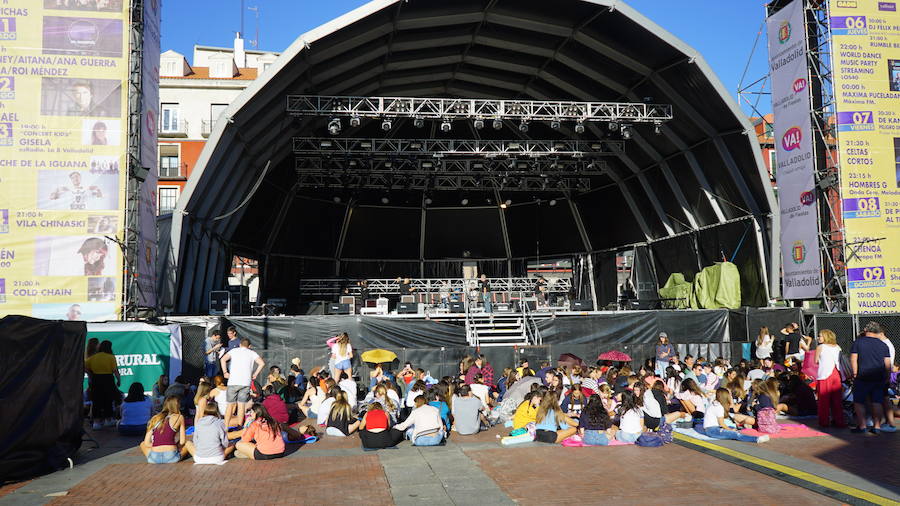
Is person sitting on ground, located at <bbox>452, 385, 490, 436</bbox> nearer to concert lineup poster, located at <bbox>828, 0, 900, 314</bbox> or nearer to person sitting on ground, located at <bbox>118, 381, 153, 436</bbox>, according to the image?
person sitting on ground, located at <bbox>118, 381, 153, 436</bbox>

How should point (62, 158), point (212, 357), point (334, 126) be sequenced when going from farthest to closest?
point (334, 126)
point (212, 357)
point (62, 158)

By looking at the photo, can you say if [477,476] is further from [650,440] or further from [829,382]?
[829,382]

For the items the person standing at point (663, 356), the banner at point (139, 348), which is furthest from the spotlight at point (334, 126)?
the person standing at point (663, 356)

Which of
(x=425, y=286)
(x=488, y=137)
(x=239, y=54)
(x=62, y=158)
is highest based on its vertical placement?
(x=239, y=54)

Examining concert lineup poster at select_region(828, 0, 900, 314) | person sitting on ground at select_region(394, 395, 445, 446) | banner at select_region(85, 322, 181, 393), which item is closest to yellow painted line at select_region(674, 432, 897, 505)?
person sitting on ground at select_region(394, 395, 445, 446)

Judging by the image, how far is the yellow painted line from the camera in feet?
24.1

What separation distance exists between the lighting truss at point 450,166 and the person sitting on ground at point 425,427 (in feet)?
53.5

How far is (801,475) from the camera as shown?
8461mm

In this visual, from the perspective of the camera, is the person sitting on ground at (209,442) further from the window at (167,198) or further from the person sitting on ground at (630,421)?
the window at (167,198)

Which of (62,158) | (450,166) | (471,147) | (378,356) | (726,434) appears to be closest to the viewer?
(726,434)

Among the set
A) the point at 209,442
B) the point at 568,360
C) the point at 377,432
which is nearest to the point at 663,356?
the point at 568,360

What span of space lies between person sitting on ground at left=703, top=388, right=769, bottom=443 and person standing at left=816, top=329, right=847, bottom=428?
1495mm

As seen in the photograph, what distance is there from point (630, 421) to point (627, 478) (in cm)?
249

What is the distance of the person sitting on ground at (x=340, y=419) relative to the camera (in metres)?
11.8
